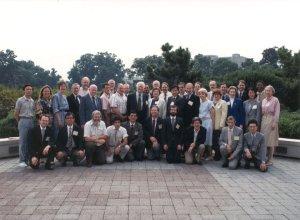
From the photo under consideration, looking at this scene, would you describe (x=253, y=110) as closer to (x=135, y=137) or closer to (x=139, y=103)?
(x=139, y=103)

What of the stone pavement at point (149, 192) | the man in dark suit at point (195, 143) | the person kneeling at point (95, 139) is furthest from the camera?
the man in dark suit at point (195, 143)

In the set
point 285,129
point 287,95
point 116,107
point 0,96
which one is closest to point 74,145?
point 116,107

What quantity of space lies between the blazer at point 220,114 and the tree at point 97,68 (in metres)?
90.8

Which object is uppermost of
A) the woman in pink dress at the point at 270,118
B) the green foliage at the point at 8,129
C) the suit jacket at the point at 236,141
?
the woman in pink dress at the point at 270,118

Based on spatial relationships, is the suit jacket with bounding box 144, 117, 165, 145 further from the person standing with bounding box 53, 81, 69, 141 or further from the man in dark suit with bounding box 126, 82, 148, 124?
the person standing with bounding box 53, 81, 69, 141

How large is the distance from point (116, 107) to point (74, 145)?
1.49m

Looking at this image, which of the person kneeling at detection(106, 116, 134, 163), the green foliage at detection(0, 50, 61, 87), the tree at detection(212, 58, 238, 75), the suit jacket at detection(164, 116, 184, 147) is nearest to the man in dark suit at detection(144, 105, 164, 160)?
the suit jacket at detection(164, 116, 184, 147)

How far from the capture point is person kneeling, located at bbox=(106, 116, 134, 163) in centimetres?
921

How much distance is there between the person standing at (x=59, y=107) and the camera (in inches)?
347

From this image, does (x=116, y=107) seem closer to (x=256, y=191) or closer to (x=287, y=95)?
(x=256, y=191)

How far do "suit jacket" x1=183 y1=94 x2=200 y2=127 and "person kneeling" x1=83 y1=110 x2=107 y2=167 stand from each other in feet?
6.58

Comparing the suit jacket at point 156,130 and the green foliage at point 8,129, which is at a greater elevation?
the suit jacket at point 156,130

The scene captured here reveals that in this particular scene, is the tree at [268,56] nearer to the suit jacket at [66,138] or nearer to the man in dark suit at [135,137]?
the man in dark suit at [135,137]

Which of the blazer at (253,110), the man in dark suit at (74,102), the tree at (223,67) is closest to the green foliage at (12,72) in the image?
the tree at (223,67)
